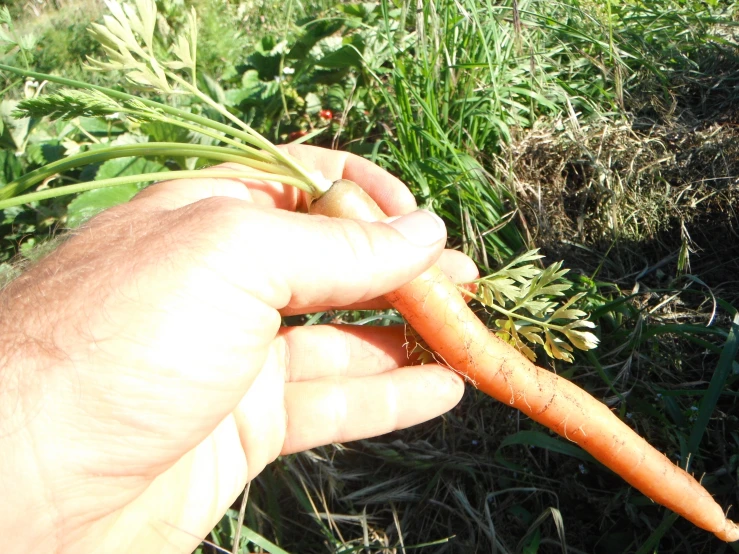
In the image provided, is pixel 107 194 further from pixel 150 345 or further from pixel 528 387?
pixel 528 387

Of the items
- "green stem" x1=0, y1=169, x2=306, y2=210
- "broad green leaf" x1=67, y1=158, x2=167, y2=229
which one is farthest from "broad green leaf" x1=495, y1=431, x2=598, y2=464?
"broad green leaf" x1=67, y1=158, x2=167, y2=229

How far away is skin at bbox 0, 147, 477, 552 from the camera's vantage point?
1329 mm

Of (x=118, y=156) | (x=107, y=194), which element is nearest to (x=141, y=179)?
(x=118, y=156)

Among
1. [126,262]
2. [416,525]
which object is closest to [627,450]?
[416,525]

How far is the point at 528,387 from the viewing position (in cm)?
191

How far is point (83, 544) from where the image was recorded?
1453 mm

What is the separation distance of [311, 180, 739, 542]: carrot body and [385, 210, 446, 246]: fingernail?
115 millimetres

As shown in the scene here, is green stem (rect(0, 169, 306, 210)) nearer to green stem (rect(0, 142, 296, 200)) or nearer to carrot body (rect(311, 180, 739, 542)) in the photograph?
green stem (rect(0, 142, 296, 200))

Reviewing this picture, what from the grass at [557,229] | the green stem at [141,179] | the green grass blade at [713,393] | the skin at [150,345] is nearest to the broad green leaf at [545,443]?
the grass at [557,229]

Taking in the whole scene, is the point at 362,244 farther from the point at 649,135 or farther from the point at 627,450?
the point at 649,135

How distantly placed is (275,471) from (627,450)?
1050 mm

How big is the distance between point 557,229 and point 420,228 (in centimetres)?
77

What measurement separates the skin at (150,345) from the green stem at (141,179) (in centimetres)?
10

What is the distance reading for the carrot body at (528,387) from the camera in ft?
5.66
